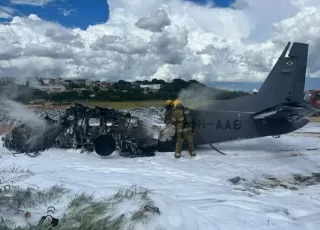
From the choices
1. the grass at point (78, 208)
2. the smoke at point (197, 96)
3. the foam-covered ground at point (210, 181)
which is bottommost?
the foam-covered ground at point (210, 181)

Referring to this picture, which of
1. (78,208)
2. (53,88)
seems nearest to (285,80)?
(53,88)

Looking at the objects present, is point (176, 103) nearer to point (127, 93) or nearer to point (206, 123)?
point (206, 123)

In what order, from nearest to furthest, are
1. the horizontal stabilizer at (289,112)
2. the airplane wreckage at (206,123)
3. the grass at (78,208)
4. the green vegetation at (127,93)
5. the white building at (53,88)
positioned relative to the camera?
1. the grass at (78,208)
2. the white building at (53,88)
3. the green vegetation at (127,93)
4. the airplane wreckage at (206,123)
5. the horizontal stabilizer at (289,112)

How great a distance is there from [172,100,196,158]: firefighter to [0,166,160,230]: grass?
204 inches

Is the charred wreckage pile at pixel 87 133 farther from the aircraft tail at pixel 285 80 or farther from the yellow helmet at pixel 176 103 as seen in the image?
the aircraft tail at pixel 285 80

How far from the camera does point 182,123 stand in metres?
11.4

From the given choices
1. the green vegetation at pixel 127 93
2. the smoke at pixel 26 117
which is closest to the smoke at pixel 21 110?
the smoke at pixel 26 117

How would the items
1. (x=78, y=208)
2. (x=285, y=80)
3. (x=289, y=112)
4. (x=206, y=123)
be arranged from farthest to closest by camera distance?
(x=285, y=80) → (x=206, y=123) → (x=289, y=112) → (x=78, y=208)

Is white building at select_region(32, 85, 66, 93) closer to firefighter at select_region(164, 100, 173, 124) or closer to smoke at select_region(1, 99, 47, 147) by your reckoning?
smoke at select_region(1, 99, 47, 147)

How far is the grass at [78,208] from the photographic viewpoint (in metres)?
4.52

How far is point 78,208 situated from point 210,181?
3659 mm

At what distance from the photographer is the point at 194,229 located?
489cm

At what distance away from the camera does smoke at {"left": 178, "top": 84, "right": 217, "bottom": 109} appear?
12.5 metres

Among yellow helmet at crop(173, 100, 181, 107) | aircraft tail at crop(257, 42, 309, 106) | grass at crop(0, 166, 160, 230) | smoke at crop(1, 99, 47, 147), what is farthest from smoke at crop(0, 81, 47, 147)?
aircraft tail at crop(257, 42, 309, 106)
